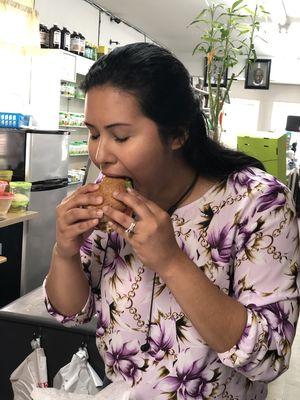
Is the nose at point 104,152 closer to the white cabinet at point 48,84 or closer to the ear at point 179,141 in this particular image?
the ear at point 179,141

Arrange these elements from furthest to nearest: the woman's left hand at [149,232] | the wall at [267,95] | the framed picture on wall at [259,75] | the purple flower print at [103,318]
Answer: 1. the wall at [267,95]
2. the framed picture on wall at [259,75]
3. the purple flower print at [103,318]
4. the woman's left hand at [149,232]

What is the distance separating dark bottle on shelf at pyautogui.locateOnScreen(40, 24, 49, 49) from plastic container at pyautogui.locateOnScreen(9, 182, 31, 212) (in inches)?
88.2

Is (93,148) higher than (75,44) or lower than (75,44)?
lower

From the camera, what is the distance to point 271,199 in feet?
2.93

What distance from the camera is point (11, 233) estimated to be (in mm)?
4008

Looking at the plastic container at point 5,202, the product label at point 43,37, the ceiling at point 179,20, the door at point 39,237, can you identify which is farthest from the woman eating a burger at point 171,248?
the product label at point 43,37

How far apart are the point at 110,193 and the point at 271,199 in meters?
0.32

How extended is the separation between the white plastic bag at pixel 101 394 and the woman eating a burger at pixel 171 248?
25mm

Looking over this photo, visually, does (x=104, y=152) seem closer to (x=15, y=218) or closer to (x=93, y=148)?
(x=93, y=148)

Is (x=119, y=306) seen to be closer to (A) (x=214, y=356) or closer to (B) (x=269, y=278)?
(A) (x=214, y=356)

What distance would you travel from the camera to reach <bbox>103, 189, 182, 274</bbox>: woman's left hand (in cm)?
77

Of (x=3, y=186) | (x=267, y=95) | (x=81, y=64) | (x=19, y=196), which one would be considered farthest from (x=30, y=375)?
A: (x=267, y=95)

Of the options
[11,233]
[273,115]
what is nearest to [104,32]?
[11,233]

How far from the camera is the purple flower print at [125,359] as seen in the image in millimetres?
963
